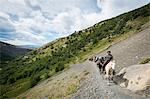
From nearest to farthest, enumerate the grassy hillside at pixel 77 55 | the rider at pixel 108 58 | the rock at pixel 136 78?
the rock at pixel 136 78
the rider at pixel 108 58
the grassy hillside at pixel 77 55

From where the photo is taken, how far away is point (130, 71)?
33.0m

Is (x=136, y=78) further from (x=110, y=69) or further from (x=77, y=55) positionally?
(x=77, y=55)

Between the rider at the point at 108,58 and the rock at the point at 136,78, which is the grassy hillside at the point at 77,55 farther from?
the rock at the point at 136,78

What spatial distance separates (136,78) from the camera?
29.9m

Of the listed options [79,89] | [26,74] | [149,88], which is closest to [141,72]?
[149,88]

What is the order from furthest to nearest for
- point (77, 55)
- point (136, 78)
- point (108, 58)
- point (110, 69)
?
point (77, 55), point (110, 69), point (108, 58), point (136, 78)

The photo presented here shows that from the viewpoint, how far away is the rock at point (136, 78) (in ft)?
92.2

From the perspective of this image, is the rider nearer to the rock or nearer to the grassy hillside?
the rock

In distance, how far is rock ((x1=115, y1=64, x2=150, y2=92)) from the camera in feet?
92.2

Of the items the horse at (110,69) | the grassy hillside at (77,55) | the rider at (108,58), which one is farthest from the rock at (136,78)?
the grassy hillside at (77,55)

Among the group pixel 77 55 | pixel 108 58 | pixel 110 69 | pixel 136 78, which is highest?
pixel 77 55

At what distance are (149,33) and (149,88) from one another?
48.3 meters

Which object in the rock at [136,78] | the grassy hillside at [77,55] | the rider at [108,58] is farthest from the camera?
the grassy hillside at [77,55]

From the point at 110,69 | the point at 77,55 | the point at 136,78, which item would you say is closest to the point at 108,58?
the point at 110,69
